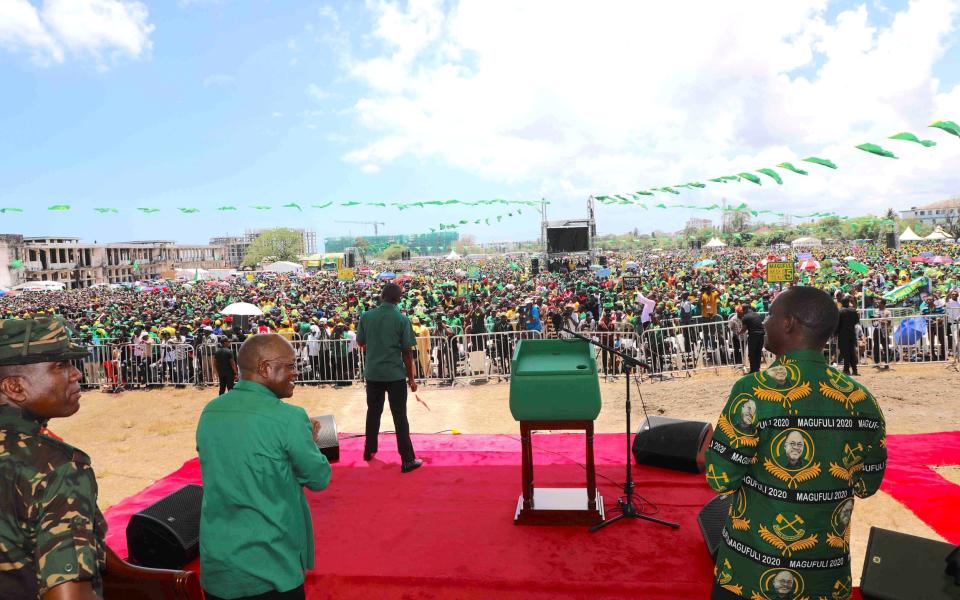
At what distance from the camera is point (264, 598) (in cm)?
235

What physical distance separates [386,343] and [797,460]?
13.5 feet

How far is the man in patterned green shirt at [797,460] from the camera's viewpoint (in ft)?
6.71

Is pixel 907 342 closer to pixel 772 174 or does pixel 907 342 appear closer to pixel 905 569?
pixel 772 174

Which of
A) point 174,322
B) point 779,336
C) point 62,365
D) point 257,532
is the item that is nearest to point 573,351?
point 779,336

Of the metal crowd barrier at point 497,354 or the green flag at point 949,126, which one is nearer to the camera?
the green flag at point 949,126

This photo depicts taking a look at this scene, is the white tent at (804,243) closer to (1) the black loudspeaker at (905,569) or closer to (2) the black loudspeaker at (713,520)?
(2) the black loudspeaker at (713,520)

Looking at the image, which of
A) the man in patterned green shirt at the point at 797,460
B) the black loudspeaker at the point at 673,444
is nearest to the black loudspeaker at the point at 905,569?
the man in patterned green shirt at the point at 797,460

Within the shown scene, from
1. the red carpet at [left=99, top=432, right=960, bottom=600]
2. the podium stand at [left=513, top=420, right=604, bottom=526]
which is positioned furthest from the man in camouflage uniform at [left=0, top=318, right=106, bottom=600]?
the podium stand at [left=513, top=420, right=604, bottom=526]

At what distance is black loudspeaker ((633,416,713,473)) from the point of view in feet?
17.6

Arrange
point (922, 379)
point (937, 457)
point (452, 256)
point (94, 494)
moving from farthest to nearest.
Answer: point (452, 256) < point (922, 379) < point (937, 457) < point (94, 494)

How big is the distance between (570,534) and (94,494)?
11.1ft

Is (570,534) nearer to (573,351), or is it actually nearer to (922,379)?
(573,351)

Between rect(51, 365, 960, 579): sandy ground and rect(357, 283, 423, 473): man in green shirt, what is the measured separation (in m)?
2.29

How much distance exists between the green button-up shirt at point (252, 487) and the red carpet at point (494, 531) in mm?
1434
